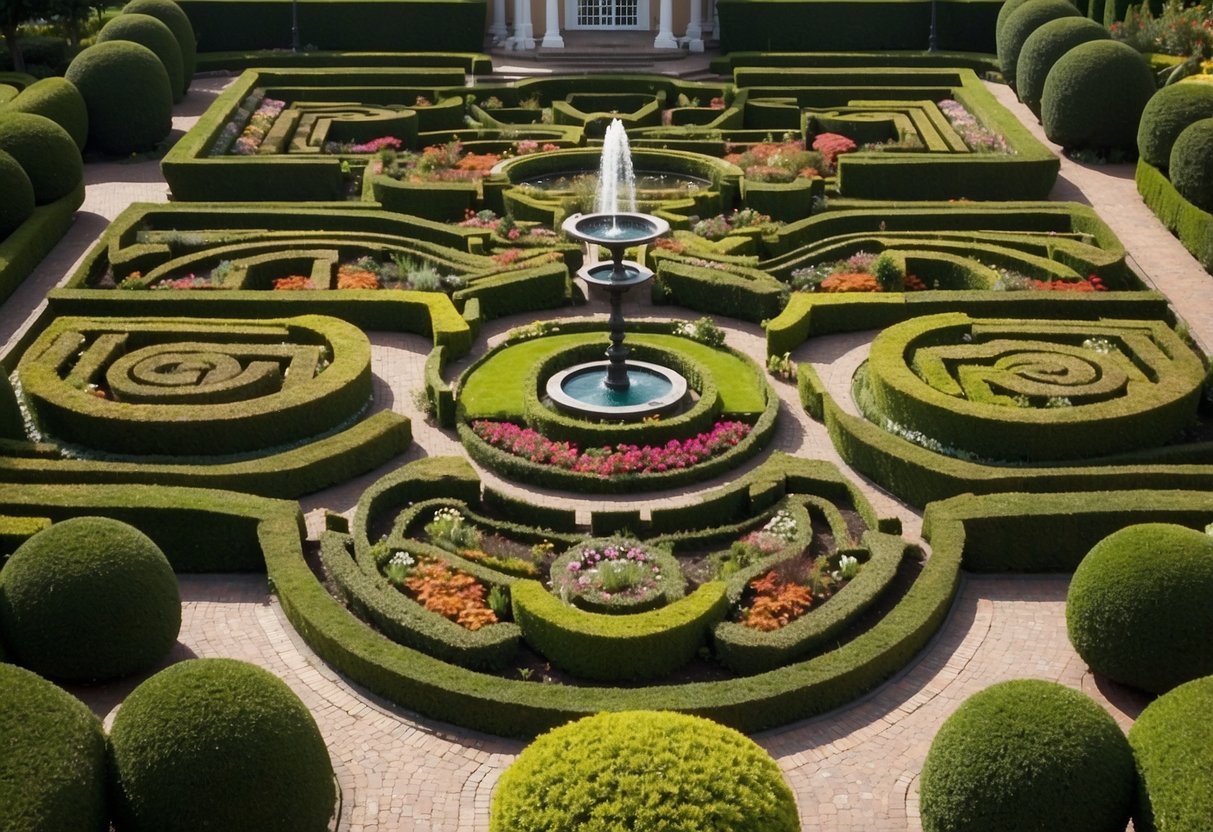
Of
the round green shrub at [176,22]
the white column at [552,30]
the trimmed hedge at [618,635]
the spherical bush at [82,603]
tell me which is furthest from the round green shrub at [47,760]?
the white column at [552,30]

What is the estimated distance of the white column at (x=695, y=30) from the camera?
167 feet

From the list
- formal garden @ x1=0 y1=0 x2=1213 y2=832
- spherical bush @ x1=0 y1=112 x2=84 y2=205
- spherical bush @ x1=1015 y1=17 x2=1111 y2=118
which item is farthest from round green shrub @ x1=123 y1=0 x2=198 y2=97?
spherical bush @ x1=1015 y1=17 x2=1111 y2=118

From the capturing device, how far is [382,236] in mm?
30953

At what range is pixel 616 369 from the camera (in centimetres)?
2425

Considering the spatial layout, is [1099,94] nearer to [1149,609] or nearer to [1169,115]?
[1169,115]

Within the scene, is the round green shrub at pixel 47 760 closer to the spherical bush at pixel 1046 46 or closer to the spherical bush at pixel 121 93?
the spherical bush at pixel 121 93

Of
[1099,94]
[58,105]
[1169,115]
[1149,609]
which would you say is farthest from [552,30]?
[1149,609]

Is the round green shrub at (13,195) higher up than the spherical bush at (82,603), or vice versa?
the round green shrub at (13,195)

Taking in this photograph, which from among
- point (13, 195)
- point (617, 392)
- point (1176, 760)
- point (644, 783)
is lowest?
point (617, 392)

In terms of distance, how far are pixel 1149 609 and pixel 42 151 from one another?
25064mm

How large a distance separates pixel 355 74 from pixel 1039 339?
26645mm

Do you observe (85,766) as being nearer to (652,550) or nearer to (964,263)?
(652,550)

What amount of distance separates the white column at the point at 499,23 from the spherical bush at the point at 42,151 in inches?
887

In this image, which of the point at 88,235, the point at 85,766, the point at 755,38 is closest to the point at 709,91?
the point at 755,38
